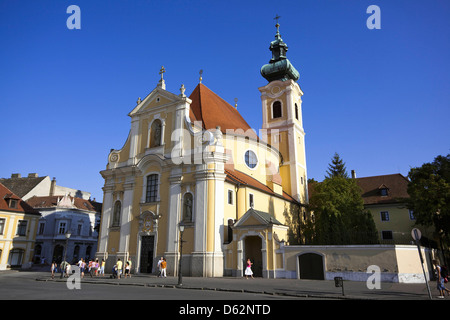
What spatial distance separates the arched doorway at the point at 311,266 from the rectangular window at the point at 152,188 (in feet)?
39.8

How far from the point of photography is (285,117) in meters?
40.2

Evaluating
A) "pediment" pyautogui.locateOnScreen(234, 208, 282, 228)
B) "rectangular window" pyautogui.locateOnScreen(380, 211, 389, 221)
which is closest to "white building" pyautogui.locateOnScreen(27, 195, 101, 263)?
"pediment" pyautogui.locateOnScreen(234, 208, 282, 228)

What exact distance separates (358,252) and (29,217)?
110 feet

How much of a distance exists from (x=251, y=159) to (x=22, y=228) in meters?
25.6

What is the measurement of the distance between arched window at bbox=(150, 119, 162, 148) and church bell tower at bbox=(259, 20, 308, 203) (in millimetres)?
16716

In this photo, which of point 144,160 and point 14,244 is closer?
point 144,160

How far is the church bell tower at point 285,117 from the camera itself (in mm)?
38344

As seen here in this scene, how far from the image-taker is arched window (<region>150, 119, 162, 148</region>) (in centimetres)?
2777

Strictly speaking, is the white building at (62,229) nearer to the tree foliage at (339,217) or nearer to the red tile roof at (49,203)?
the red tile roof at (49,203)
